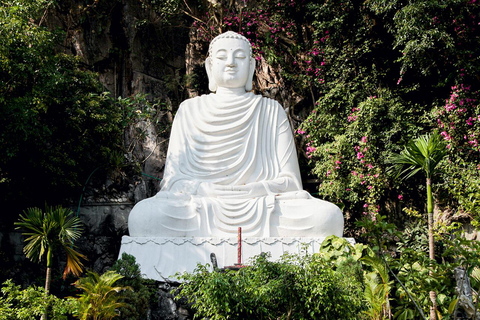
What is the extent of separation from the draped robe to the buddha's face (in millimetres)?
266

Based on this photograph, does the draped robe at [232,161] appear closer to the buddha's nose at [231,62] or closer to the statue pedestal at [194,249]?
the statue pedestal at [194,249]

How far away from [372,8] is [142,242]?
5.54m

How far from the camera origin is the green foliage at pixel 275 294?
3699 millimetres

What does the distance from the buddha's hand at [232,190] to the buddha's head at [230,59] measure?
5.48 ft

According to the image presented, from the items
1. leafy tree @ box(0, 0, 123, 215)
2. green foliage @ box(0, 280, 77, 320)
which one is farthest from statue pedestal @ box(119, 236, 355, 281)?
leafy tree @ box(0, 0, 123, 215)

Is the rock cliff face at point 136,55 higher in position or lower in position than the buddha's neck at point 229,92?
higher

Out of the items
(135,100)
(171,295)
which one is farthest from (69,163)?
(171,295)

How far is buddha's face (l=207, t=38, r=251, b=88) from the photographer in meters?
7.27

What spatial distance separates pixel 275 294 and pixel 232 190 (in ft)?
9.29

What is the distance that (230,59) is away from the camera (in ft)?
→ 23.9

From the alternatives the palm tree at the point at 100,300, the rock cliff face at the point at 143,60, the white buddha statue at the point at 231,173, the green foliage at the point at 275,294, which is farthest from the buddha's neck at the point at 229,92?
the green foliage at the point at 275,294

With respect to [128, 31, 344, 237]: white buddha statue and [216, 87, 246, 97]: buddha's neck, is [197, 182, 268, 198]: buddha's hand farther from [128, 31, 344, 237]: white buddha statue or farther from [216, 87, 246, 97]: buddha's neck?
[216, 87, 246, 97]: buddha's neck

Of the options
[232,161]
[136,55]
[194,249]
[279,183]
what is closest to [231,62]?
[232,161]

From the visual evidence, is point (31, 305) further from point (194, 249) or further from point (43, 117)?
point (43, 117)
